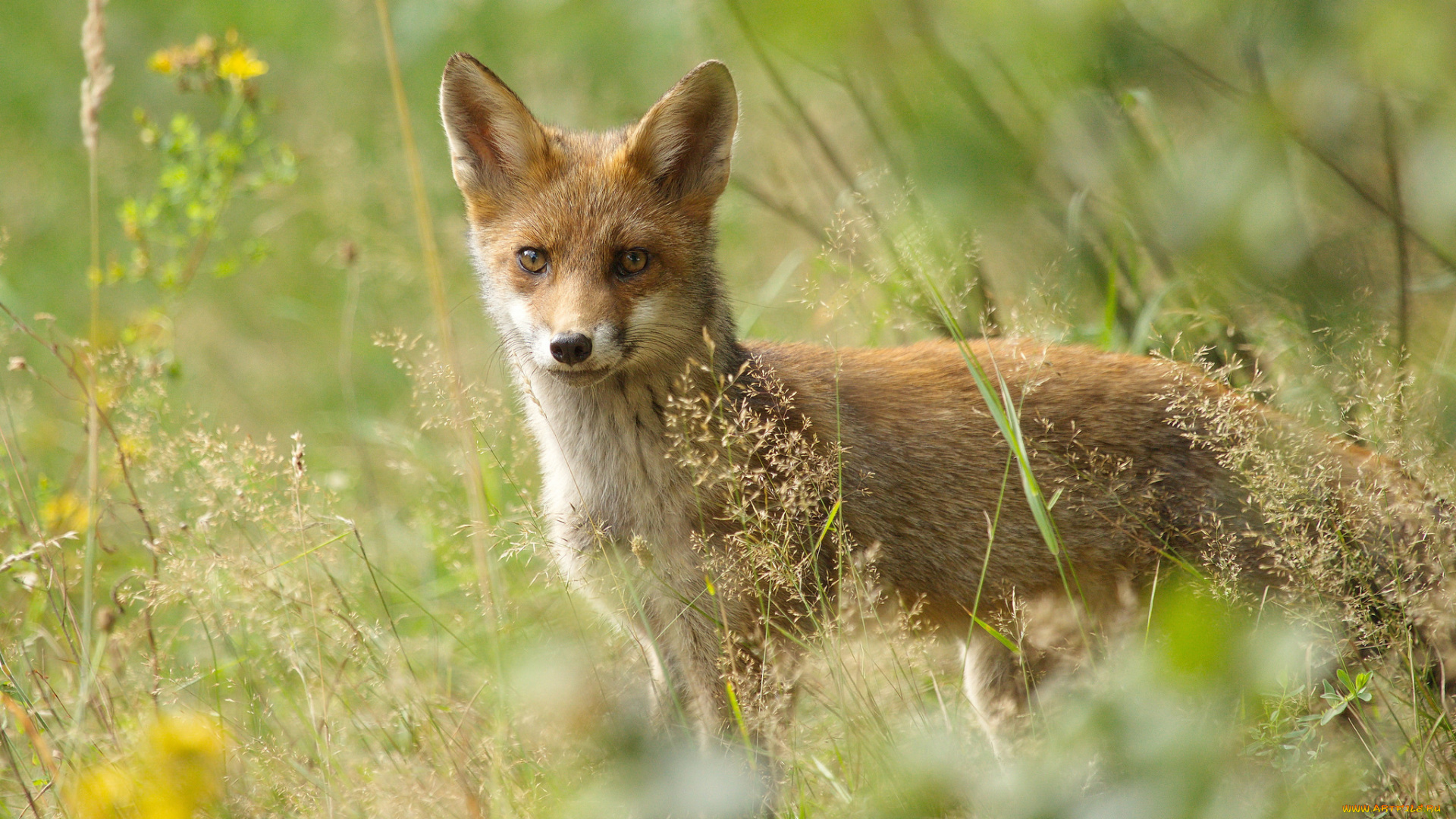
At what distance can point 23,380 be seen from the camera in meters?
7.38

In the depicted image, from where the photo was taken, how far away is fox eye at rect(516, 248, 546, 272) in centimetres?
373

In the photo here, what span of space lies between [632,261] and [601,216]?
0.64 feet

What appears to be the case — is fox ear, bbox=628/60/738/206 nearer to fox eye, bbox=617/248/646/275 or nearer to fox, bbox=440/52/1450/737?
fox, bbox=440/52/1450/737

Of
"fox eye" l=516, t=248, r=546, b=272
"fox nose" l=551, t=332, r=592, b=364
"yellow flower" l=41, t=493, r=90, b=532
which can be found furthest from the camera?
"yellow flower" l=41, t=493, r=90, b=532

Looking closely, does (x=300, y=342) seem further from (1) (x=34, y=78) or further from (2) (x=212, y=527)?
(2) (x=212, y=527)

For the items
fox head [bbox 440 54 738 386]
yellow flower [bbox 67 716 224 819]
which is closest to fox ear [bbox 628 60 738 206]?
fox head [bbox 440 54 738 386]

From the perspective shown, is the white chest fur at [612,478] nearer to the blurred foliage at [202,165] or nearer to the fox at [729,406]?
the fox at [729,406]

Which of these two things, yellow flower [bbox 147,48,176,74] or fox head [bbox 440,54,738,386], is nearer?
fox head [bbox 440,54,738,386]

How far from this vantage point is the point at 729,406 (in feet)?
11.5

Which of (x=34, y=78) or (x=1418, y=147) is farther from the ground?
(x=34, y=78)

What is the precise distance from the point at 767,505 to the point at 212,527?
83.6 inches

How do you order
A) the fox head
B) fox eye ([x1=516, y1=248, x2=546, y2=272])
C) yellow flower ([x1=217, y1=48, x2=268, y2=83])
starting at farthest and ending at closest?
1. yellow flower ([x1=217, y1=48, x2=268, y2=83])
2. fox eye ([x1=516, y1=248, x2=546, y2=272])
3. the fox head

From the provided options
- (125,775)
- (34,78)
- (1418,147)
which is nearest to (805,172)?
(125,775)

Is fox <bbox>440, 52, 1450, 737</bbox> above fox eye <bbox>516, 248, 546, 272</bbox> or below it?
below
